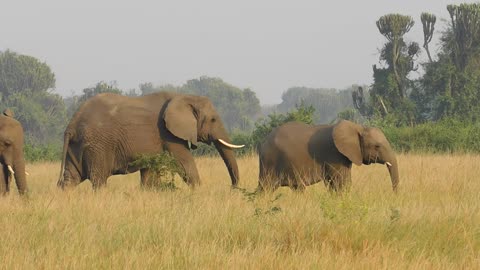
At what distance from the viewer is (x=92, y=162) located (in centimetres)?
1044

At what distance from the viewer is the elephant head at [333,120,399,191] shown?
9359 mm

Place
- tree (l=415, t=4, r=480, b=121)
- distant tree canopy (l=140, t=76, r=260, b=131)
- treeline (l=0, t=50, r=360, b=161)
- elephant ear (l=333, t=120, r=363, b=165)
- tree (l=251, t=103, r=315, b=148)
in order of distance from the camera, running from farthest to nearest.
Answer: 1. distant tree canopy (l=140, t=76, r=260, b=131)
2. treeline (l=0, t=50, r=360, b=161)
3. tree (l=415, t=4, r=480, b=121)
4. tree (l=251, t=103, r=315, b=148)
5. elephant ear (l=333, t=120, r=363, b=165)

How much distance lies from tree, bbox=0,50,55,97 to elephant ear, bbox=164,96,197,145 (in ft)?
200

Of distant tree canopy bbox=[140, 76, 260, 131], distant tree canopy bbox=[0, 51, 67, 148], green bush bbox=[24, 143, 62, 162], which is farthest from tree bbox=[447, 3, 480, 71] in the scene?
distant tree canopy bbox=[140, 76, 260, 131]

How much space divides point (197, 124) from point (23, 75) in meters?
62.9

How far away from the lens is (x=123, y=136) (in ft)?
34.1

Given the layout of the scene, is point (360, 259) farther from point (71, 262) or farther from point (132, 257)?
point (71, 262)

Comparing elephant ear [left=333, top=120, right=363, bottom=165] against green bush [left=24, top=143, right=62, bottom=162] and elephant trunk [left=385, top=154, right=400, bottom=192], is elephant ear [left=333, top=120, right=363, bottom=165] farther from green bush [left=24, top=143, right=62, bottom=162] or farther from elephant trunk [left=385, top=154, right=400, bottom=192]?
green bush [left=24, top=143, right=62, bottom=162]

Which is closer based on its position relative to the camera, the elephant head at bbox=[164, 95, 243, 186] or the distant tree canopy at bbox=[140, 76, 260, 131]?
the elephant head at bbox=[164, 95, 243, 186]

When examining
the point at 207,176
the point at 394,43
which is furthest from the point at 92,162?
the point at 394,43

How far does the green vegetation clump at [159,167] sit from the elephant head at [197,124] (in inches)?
15.9

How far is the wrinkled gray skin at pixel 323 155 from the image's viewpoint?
9.39 m

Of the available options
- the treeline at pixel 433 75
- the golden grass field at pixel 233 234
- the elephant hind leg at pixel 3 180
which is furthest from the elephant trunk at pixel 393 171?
the treeline at pixel 433 75

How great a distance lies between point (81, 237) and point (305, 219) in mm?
1759
